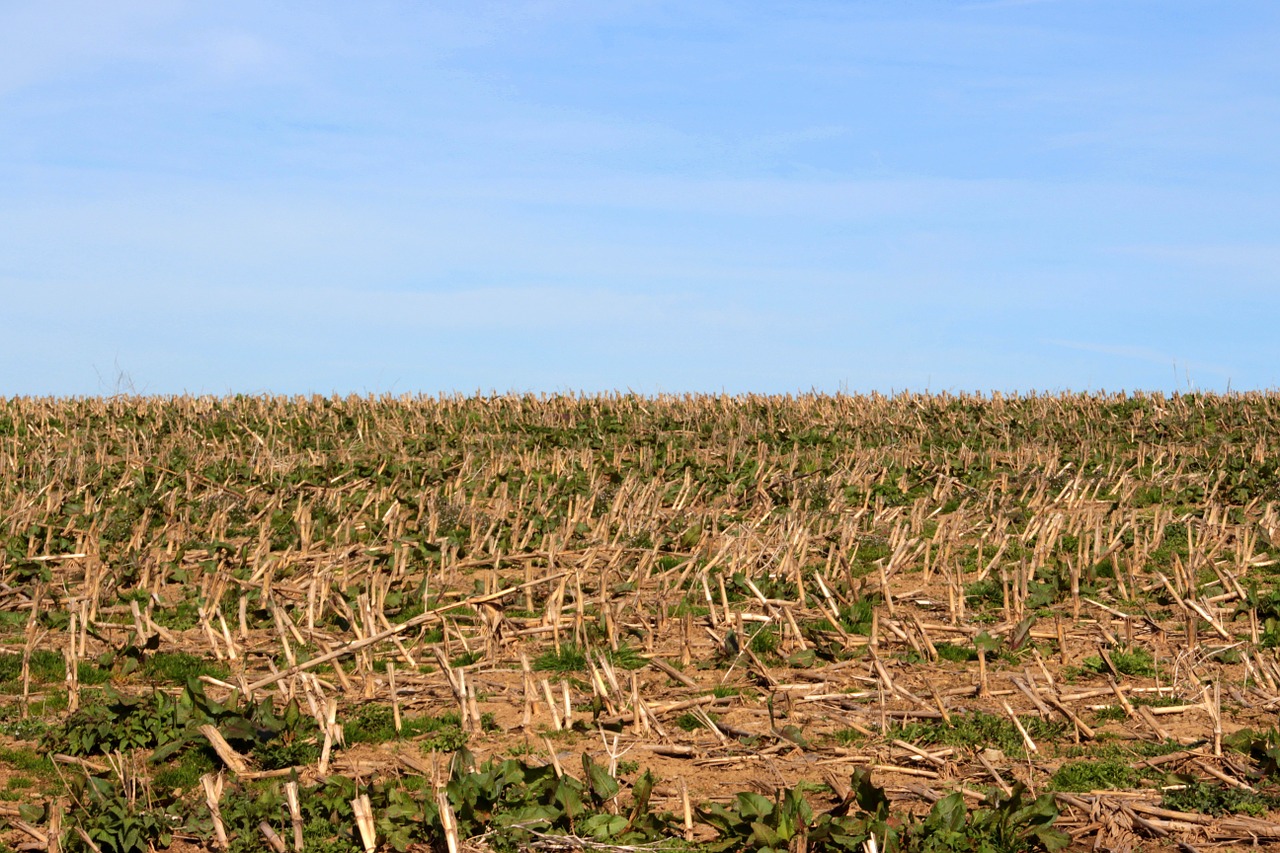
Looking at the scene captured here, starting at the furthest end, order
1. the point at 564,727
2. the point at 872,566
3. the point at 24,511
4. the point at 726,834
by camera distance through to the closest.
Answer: the point at 24,511 → the point at 872,566 → the point at 564,727 → the point at 726,834

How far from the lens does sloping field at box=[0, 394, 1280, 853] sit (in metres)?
6.95

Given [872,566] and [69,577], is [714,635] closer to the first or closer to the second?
[872,566]

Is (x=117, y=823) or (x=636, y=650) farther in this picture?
(x=636, y=650)

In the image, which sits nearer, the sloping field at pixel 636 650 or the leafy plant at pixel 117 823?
the leafy plant at pixel 117 823

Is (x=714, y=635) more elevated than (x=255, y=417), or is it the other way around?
(x=255, y=417)

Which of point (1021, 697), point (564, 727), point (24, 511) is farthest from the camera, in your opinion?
point (24, 511)

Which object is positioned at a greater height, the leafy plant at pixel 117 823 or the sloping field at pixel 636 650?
the sloping field at pixel 636 650

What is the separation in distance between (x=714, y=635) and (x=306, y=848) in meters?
4.81

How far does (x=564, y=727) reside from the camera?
8734 millimetres

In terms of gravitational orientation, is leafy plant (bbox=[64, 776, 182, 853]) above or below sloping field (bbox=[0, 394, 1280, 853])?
below

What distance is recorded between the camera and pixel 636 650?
36.2 feet

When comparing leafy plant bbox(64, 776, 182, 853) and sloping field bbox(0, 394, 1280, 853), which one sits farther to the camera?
sloping field bbox(0, 394, 1280, 853)

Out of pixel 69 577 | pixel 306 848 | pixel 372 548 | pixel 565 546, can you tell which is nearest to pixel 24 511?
pixel 69 577

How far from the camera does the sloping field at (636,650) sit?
22.8ft
